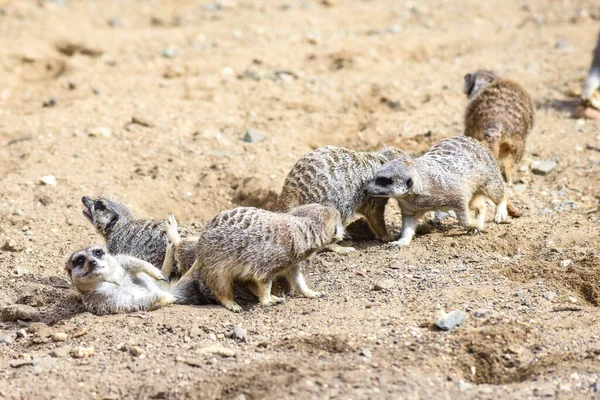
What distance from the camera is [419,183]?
593 cm

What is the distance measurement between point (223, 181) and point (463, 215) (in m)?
2.05

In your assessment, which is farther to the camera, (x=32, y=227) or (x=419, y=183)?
(x=32, y=227)

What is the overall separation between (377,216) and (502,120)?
1.48 m

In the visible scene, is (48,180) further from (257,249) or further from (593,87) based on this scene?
(593,87)

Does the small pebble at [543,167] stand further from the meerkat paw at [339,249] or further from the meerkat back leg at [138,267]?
the meerkat back leg at [138,267]

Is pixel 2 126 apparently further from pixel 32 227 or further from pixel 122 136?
pixel 32 227

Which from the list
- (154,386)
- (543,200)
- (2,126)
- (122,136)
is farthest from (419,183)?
(2,126)

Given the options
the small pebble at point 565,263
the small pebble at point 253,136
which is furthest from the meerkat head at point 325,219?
the small pebble at point 253,136

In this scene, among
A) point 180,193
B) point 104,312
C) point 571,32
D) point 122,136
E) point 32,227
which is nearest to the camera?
point 104,312

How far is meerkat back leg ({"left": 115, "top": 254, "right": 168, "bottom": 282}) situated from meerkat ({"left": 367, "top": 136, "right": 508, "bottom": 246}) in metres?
1.51

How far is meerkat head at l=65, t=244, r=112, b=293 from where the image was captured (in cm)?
502

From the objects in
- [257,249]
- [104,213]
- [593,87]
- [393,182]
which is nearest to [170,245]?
[104,213]

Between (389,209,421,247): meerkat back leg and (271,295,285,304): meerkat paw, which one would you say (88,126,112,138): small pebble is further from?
(271,295,285,304): meerkat paw

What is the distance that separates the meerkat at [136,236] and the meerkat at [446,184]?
1311 mm
